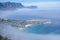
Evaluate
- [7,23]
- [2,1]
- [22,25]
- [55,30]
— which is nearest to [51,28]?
[55,30]

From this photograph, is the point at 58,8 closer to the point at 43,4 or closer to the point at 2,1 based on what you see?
the point at 43,4

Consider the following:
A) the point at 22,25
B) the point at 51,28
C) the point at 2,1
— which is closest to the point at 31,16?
the point at 22,25

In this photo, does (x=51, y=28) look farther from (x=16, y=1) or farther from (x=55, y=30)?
(x=16, y=1)

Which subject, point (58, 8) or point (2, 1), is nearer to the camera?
point (58, 8)

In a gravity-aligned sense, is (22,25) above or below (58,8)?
below

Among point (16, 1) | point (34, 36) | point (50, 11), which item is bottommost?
point (34, 36)

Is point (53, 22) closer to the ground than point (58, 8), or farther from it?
closer to the ground
